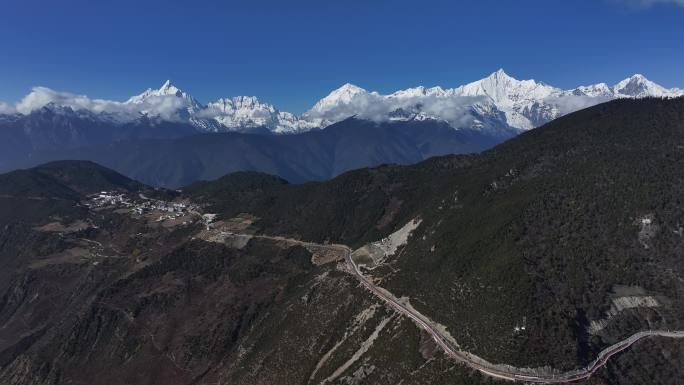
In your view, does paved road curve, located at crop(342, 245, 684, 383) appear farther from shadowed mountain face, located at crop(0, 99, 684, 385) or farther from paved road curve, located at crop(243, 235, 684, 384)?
shadowed mountain face, located at crop(0, 99, 684, 385)

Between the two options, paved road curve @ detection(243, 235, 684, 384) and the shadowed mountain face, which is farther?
the shadowed mountain face

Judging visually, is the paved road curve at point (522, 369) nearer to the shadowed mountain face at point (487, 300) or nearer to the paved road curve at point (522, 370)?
the paved road curve at point (522, 370)

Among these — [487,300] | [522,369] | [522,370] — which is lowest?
[522,370]

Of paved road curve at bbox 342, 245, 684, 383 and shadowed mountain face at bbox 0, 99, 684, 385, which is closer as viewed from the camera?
paved road curve at bbox 342, 245, 684, 383

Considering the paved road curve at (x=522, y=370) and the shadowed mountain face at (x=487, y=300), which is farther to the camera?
the shadowed mountain face at (x=487, y=300)

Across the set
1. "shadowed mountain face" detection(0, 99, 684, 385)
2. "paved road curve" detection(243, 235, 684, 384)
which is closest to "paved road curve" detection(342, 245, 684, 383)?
"paved road curve" detection(243, 235, 684, 384)

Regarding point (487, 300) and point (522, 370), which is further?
point (487, 300)

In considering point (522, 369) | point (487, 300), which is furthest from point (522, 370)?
point (487, 300)

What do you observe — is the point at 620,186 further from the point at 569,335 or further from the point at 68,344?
the point at 68,344

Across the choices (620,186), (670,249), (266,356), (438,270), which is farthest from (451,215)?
(266,356)

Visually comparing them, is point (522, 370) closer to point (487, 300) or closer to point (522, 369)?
point (522, 369)

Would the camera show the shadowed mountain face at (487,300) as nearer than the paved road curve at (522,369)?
No

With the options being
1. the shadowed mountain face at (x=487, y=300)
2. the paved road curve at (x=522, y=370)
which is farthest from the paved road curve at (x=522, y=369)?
the shadowed mountain face at (x=487, y=300)
